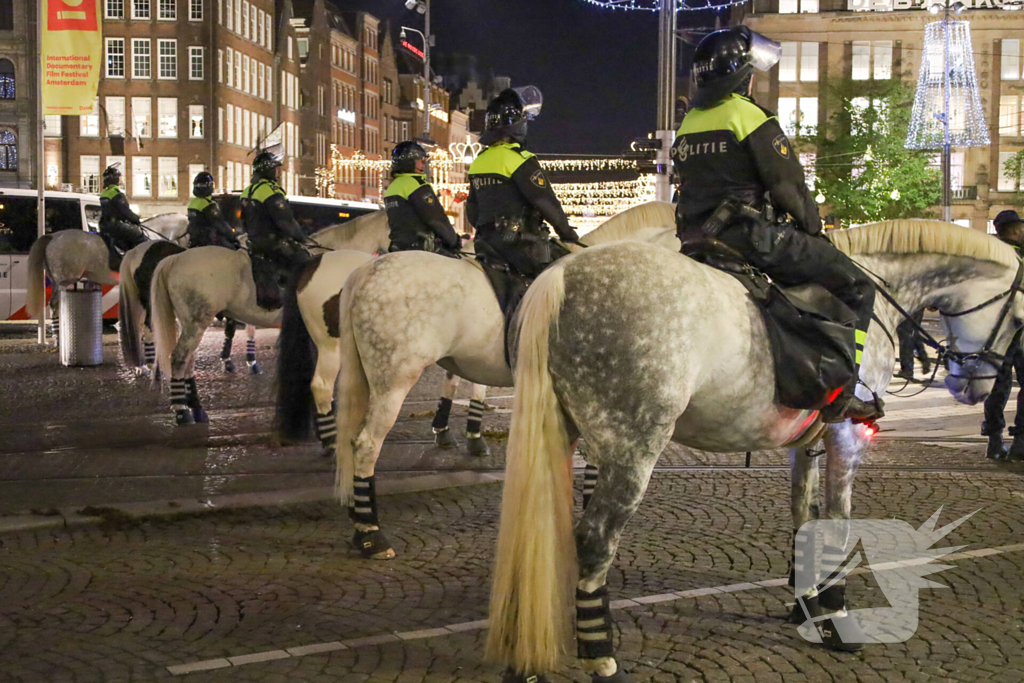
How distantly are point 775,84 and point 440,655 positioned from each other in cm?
6769

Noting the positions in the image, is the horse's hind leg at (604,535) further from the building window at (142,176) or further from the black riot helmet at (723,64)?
the building window at (142,176)

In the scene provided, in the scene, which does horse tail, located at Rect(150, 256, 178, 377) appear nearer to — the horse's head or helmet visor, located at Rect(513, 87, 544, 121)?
helmet visor, located at Rect(513, 87, 544, 121)

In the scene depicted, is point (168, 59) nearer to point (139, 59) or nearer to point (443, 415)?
point (139, 59)

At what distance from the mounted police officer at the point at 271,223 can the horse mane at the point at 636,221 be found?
3.95 m

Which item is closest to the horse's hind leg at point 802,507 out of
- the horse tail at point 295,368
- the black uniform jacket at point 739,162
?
the black uniform jacket at point 739,162

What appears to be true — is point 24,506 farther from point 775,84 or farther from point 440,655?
point 775,84

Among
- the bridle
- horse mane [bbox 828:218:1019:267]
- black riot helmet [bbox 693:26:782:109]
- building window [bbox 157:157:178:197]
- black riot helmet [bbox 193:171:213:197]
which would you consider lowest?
the bridle

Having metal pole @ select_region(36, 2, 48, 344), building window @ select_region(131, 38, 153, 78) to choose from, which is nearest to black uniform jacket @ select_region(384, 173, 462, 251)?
metal pole @ select_region(36, 2, 48, 344)

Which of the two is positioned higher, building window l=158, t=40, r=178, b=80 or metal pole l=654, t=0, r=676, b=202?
building window l=158, t=40, r=178, b=80

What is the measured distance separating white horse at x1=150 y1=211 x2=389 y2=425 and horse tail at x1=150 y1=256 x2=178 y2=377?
0.04ft

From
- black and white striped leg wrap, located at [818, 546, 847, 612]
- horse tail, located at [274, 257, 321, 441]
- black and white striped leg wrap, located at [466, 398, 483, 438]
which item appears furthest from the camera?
black and white striped leg wrap, located at [466, 398, 483, 438]

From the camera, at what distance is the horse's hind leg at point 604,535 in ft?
14.8

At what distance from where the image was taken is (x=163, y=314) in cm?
1239

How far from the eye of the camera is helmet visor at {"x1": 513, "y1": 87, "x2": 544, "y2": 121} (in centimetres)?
782
